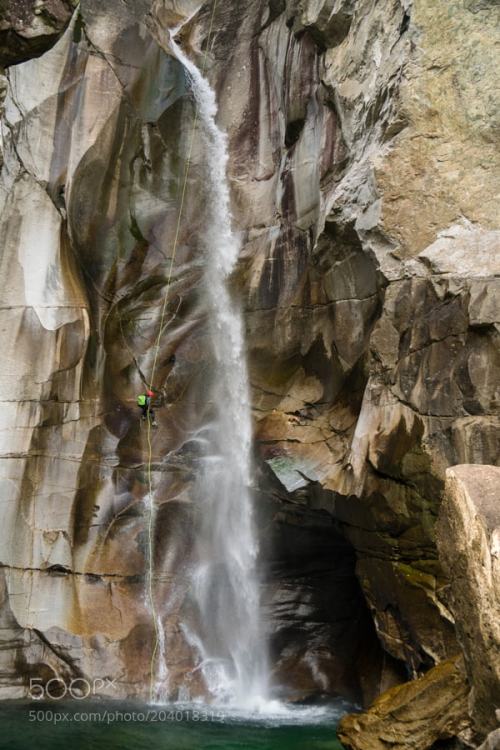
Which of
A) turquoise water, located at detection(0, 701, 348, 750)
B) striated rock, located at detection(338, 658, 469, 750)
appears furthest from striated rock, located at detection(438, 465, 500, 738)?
turquoise water, located at detection(0, 701, 348, 750)

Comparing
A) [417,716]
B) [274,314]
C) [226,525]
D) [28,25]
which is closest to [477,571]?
[417,716]

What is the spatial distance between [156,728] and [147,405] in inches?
199

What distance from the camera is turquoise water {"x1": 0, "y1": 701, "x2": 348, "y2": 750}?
9688mm

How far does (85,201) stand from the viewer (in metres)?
13.5

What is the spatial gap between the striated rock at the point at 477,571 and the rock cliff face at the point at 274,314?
240cm

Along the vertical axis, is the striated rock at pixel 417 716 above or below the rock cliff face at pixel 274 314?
below

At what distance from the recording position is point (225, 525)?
42.2ft

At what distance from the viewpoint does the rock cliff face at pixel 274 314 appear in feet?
31.5

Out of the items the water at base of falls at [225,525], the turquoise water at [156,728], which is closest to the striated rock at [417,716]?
the turquoise water at [156,728]

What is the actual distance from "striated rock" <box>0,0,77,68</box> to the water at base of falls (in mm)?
6800

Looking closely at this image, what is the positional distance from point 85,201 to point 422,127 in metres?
6.27

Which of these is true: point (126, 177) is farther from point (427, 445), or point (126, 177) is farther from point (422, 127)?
point (427, 445)

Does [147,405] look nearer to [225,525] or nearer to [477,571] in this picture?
[225,525]

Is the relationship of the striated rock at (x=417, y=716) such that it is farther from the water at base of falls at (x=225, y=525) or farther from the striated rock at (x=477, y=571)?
the water at base of falls at (x=225, y=525)
